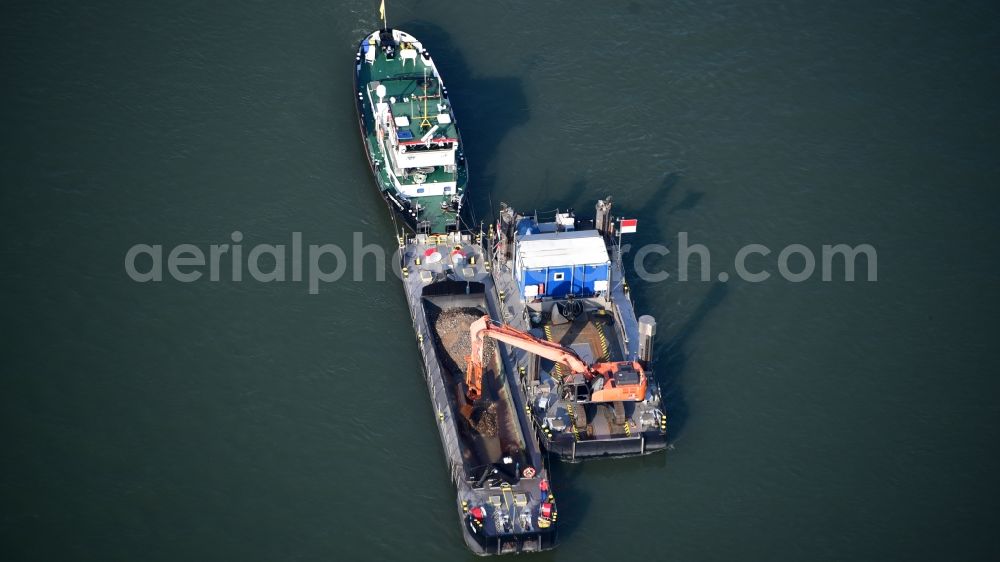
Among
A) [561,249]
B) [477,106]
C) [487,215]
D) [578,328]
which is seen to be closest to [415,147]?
[487,215]

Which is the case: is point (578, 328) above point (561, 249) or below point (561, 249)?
below

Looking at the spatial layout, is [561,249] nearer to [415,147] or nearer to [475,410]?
[475,410]

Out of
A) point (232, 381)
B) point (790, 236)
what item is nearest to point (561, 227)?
point (790, 236)

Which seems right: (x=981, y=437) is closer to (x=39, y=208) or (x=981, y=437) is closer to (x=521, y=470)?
(x=521, y=470)

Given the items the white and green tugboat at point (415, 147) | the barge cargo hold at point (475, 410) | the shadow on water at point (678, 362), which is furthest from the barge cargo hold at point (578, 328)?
the white and green tugboat at point (415, 147)

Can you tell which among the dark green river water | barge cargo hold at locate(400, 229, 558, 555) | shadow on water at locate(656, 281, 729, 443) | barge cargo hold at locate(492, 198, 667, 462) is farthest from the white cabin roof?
shadow on water at locate(656, 281, 729, 443)

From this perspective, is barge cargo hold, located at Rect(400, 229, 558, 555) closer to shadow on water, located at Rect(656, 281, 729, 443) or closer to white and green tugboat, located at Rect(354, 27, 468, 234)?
white and green tugboat, located at Rect(354, 27, 468, 234)

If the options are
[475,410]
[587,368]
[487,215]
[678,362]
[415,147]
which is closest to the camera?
[587,368]
